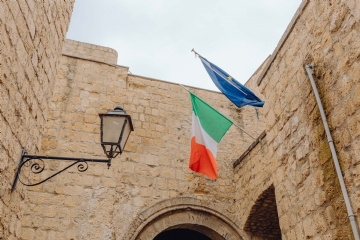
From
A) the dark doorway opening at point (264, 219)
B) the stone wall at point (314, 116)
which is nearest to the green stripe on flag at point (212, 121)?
the dark doorway opening at point (264, 219)

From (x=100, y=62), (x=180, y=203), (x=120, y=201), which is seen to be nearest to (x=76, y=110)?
(x=100, y=62)

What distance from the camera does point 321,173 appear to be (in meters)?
2.94

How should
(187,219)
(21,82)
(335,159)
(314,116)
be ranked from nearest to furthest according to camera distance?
(335,159) → (21,82) → (314,116) → (187,219)

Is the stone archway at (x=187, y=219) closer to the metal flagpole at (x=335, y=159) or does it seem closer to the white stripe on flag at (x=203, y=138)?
the white stripe on flag at (x=203, y=138)

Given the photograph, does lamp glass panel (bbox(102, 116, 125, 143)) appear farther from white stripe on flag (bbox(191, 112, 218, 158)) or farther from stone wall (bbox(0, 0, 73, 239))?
white stripe on flag (bbox(191, 112, 218, 158))

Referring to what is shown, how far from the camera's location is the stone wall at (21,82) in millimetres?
2561

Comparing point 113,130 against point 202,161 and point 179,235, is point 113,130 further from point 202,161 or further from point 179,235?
point 179,235

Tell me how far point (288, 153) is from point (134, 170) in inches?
119

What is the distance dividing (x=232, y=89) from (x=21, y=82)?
3964 millimetres

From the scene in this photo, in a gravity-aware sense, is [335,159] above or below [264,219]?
below

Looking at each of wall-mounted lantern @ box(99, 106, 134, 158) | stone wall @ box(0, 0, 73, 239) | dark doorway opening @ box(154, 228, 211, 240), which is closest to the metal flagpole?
wall-mounted lantern @ box(99, 106, 134, 158)

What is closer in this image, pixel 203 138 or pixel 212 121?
pixel 203 138

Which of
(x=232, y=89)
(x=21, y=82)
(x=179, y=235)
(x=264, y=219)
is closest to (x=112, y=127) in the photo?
(x=21, y=82)

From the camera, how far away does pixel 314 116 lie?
3.10 m
